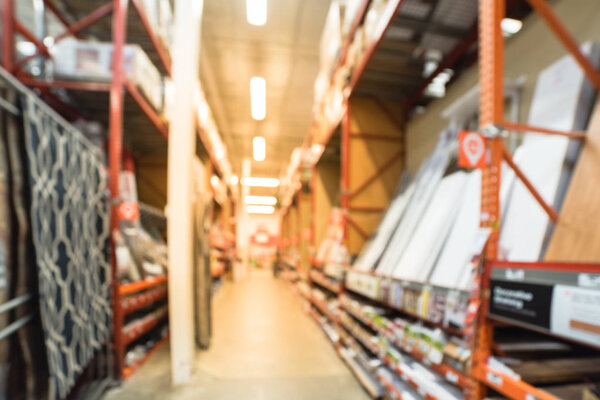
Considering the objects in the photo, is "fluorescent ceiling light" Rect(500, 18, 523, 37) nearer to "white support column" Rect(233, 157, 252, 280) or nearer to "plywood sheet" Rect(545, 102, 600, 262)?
"plywood sheet" Rect(545, 102, 600, 262)

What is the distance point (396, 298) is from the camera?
2.08 meters

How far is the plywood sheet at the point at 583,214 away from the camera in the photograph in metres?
1.22

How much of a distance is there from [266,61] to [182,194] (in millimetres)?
5060

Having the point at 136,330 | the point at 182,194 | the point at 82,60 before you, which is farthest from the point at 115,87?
the point at 136,330

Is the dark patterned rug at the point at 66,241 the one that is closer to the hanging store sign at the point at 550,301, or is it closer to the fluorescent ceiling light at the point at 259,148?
the hanging store sign at the point at 550,301

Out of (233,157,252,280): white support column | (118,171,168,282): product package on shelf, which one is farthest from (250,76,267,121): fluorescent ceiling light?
(118,171,168,282): product package on shelf

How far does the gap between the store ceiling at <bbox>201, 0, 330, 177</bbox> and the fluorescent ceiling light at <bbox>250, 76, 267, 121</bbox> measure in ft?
0.42

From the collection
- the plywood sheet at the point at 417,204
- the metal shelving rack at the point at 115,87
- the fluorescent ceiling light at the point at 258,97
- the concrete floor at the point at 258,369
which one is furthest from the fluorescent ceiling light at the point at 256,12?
the concrete floor at the point at 258,369

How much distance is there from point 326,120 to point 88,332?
12.5 ft

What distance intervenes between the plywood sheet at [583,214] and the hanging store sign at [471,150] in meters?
0.54

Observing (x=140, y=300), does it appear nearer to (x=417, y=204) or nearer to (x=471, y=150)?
(x=417, y=204)

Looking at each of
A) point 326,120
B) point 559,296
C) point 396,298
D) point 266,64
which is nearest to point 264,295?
point 326,120

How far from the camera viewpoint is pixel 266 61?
6902 mm

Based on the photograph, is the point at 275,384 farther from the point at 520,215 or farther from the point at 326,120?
the point at 326,120
